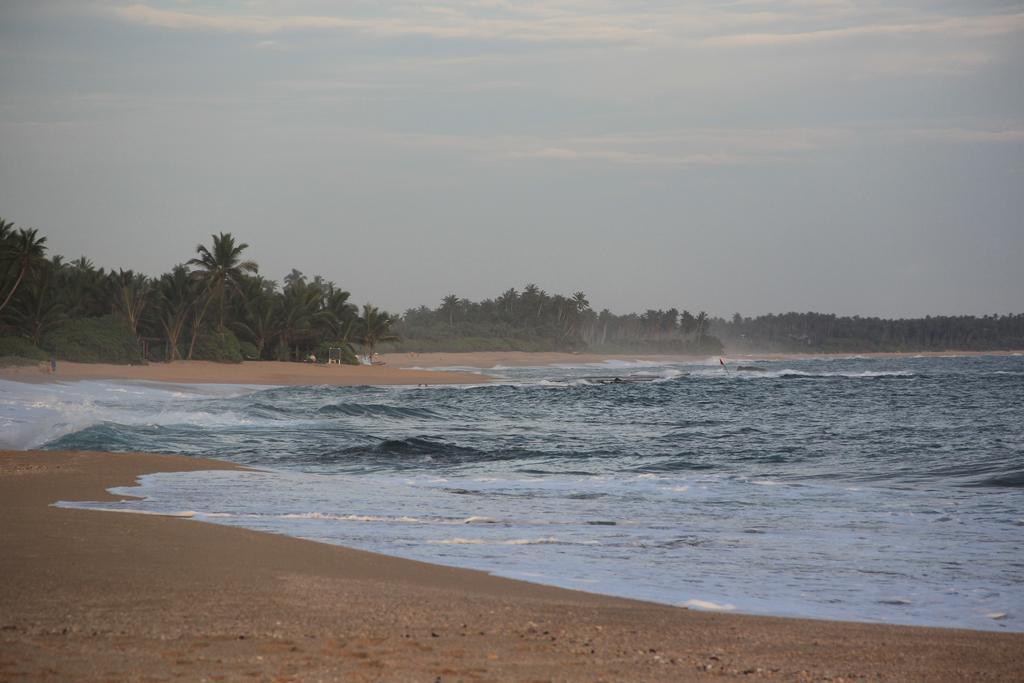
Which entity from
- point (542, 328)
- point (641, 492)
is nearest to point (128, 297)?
point (641, 492)

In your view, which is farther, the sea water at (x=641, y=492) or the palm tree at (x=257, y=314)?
the palm tree at (x=257, y=314)

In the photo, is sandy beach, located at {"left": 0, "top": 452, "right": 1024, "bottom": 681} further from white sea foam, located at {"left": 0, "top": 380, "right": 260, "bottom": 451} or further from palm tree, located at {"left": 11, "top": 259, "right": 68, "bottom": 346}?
palm tree, located at {"left": 11, "top": 259, "right": 68, "bottom": 346}

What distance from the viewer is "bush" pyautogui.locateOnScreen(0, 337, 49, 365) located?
42.1 m

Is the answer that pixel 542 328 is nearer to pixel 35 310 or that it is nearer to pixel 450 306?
pixel 450 306

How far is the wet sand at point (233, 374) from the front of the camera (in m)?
39.8

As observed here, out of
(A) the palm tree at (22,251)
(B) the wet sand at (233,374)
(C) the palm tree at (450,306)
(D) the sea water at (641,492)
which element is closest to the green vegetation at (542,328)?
(C) the palm tree at (450,306)

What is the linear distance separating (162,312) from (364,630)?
5380cm

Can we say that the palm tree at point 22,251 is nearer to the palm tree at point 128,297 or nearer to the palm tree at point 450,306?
the palm tree at point 128,297

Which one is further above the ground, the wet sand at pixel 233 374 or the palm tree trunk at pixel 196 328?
the palm tree trunk at pixel 196 328

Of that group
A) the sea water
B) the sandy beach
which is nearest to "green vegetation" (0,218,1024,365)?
the sea water

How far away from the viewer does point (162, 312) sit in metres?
55.1

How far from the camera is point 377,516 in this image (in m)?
9.80

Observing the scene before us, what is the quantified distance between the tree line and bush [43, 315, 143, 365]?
0.16ft

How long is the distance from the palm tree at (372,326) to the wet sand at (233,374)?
392 inches
